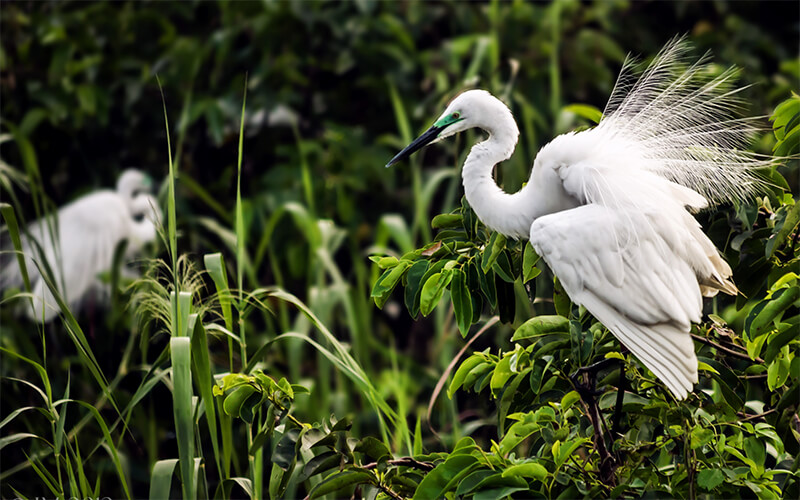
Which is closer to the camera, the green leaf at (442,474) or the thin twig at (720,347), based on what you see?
the green leaf at (442,474)

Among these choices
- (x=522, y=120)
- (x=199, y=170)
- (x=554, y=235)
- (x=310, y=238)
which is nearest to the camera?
(x=554, y=235)

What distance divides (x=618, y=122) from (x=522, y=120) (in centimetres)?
→ 154

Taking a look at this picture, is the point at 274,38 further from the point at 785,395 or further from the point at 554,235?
the point at 785,395

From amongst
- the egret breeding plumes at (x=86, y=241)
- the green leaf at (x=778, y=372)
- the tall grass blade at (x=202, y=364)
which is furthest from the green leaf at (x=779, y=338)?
the egret breeding plumes at (x=86, y=241)

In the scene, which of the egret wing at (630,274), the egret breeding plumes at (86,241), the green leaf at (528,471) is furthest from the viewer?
the egret breeding plumes at (86,241)

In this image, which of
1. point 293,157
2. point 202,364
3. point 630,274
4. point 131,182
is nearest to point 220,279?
point 202,364

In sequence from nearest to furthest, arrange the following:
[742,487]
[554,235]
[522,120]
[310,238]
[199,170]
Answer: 1. [742,487]
2. [554,235]
3. [310,238]
4. [522,120]
5. [199,170]

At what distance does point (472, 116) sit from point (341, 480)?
25.0 inches

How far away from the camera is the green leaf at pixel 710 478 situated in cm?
106

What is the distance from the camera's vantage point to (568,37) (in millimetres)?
3332

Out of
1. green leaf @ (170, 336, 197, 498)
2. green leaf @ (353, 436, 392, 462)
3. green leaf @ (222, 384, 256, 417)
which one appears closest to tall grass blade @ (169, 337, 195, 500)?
green leaf @ (170, 336, 197, 498)

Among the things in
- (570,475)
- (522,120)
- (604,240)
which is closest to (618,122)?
(604,240)

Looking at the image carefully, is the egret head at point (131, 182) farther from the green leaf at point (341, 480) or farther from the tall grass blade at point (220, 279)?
the green leaf at point (341, 480)

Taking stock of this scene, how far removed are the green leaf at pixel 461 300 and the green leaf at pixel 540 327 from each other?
0.07 meters
